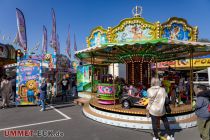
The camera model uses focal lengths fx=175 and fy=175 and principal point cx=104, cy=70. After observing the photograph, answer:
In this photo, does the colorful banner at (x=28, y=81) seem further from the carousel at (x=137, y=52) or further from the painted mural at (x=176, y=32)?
the painted mural at (x=176, y=32)

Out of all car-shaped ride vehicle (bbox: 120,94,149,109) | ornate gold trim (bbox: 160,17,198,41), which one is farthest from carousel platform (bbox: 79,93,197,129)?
ornate gold trim (bbox: 160,17,198,41)

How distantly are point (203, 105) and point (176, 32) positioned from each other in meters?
4.70

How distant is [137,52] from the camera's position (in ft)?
29.8

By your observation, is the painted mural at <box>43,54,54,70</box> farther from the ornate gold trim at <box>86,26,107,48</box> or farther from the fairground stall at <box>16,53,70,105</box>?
the ornate gold trim at <box>86,26,107,48</box>

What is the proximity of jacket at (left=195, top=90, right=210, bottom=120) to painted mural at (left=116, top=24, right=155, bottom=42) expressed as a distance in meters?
3.94

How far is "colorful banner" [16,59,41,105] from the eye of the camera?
10.0 m

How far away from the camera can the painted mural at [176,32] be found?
783 centimetres

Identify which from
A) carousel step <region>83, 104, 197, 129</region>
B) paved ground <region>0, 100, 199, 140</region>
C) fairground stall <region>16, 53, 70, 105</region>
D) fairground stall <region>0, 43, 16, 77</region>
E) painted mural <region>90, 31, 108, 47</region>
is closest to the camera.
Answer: paved ground <region>0, 100, 199, 140</region>

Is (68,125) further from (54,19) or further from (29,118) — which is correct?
(54,19)

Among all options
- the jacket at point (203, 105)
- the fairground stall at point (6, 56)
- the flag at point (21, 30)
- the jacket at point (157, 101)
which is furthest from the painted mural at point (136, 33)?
the fairground stall at point (6, 56)

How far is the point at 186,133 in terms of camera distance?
215 inches

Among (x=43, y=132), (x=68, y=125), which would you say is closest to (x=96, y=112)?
(x=68, y=125)

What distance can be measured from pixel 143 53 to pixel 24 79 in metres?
6.89

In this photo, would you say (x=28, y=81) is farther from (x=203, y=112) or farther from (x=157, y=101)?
(x=203, y=112)
